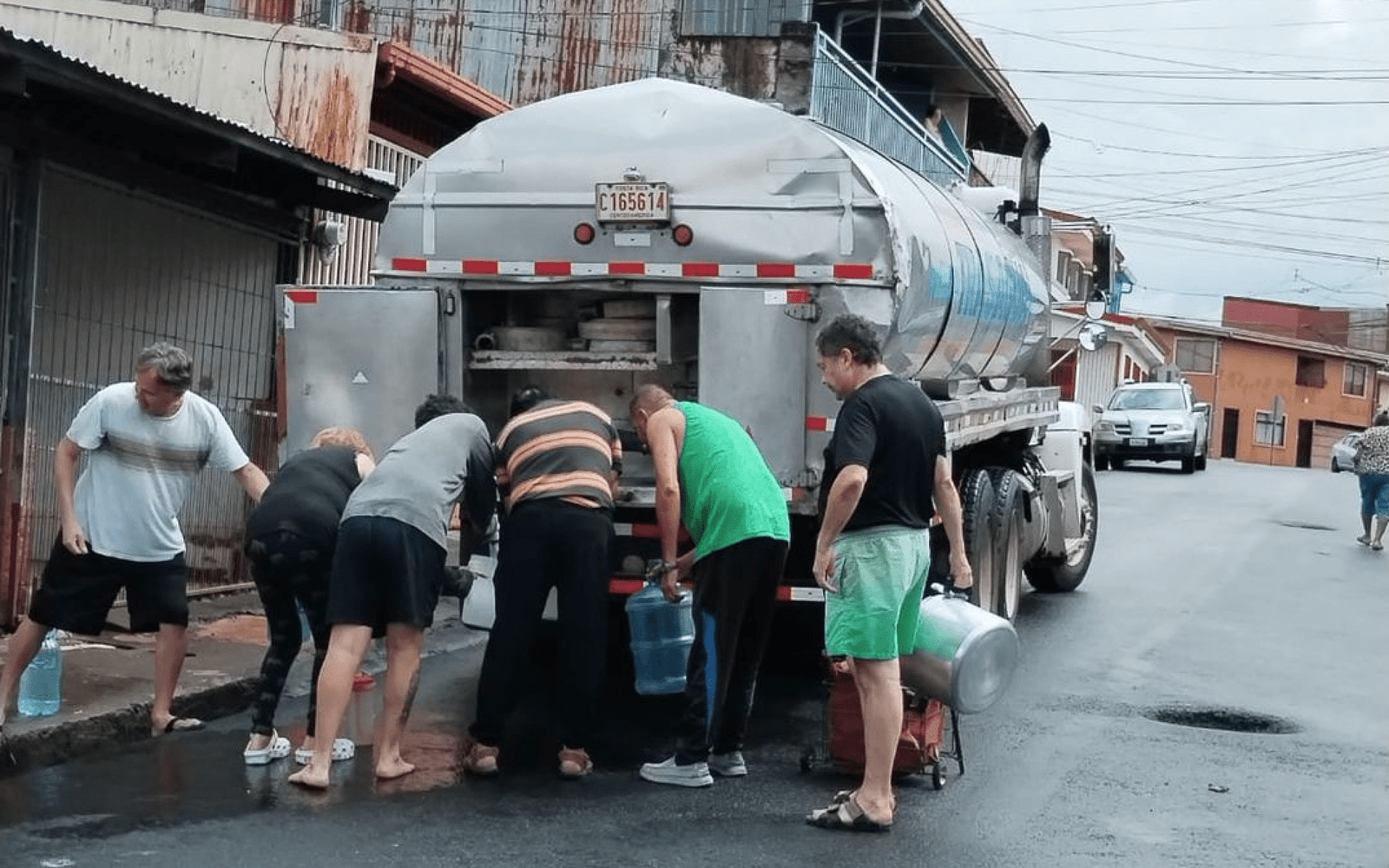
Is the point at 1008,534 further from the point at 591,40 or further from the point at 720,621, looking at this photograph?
the point at 591,40

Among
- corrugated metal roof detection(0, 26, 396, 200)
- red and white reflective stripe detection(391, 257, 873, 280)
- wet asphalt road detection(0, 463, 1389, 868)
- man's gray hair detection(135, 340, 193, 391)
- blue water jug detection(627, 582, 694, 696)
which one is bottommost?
wet asphalt road detection(0, 463, 1389, 868)

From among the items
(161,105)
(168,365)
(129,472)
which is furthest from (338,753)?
(161,105)

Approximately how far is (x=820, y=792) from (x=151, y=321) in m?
5.88

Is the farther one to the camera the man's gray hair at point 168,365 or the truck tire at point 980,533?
the truck tire at point 980,533

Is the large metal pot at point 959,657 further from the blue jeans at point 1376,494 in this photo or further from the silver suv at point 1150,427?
the silver suv at point 1150,427

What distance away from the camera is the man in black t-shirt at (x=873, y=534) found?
6672 millimetres

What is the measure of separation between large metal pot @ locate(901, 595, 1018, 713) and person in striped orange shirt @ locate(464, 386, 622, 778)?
4.32 ft

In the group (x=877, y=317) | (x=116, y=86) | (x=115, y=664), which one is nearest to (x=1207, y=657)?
(x=877, y=317)

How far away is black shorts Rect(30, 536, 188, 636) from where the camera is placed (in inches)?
299

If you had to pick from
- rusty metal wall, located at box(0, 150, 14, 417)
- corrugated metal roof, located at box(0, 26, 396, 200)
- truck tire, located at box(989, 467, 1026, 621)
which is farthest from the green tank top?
rusty metal wall, located at box(0, 150, 14, 417)

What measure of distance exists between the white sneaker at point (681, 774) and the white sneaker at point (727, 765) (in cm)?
15

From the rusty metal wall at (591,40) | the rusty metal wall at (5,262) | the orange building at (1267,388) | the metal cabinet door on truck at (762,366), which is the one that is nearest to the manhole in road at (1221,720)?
the metal cabinet door on truck at (762,366)

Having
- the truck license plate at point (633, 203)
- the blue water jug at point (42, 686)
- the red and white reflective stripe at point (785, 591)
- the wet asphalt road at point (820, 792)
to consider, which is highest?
the truck license plate at point (633, 203)

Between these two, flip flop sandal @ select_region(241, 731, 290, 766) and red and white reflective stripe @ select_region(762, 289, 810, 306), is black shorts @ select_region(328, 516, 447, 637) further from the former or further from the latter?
red and white reflective stripe @ select_region(762, 289, 810, 306)
